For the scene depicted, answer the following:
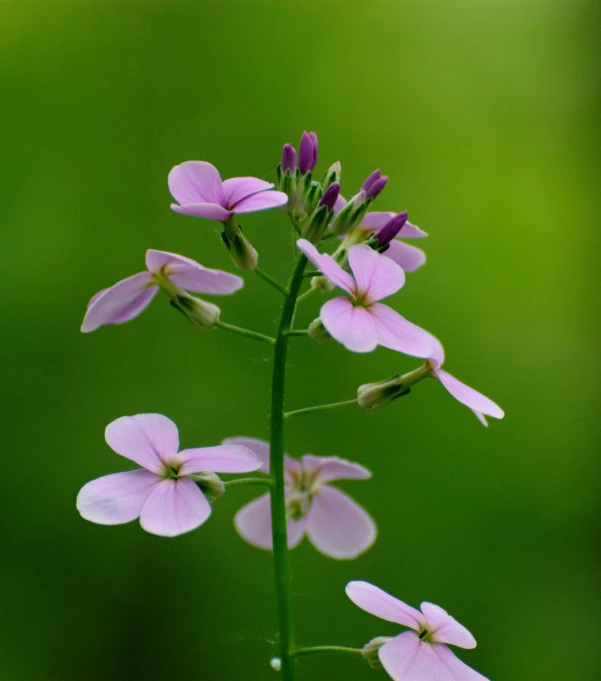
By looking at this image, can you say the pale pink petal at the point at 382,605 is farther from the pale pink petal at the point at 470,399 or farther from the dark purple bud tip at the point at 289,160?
the dark purple bud tip at the point at 289,160

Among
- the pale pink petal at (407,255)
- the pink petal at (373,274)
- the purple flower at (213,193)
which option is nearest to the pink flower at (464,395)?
the pink petal at (373,274)

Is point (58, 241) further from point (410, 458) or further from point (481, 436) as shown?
point (481, 436)

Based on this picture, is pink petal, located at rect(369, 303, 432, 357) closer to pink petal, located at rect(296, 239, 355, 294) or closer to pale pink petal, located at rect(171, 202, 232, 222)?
pink petal, located at rect(296, 239, 355, 294)

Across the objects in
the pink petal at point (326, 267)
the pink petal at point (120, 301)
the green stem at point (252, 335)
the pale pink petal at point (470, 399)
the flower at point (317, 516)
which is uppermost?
the pink petal at point (326, 267)

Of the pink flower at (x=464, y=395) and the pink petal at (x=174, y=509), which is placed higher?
the pink flower at (x=464, y=395)

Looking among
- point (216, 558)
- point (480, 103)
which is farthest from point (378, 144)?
point (216, 558)
